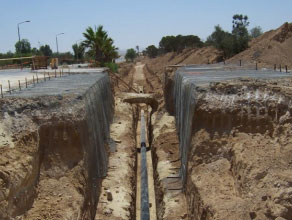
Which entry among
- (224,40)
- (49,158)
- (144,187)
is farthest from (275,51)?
(49,158)

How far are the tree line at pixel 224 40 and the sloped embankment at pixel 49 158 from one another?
1168 inches

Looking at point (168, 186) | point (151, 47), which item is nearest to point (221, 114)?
point (168, 186)

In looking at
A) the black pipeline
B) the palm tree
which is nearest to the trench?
the black pipeline

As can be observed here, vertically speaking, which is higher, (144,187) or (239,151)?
(239,151)

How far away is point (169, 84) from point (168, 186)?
39.7 feet

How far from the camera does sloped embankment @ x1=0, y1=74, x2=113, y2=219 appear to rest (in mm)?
8320

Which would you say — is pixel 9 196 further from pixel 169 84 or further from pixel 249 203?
pixel 169 84

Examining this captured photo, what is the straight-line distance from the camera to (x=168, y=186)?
1256 cm

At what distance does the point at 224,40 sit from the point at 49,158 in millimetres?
34308

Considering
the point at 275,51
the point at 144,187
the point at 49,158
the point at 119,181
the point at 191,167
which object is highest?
the point at 275,51

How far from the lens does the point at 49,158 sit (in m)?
10.3

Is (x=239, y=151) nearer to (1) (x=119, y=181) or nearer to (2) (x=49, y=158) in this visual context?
(1) (x=119, y=181)

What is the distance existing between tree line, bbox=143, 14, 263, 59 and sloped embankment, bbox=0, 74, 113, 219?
2966 cm

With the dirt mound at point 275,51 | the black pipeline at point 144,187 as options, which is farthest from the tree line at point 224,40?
the black pipeline at point 144,187
